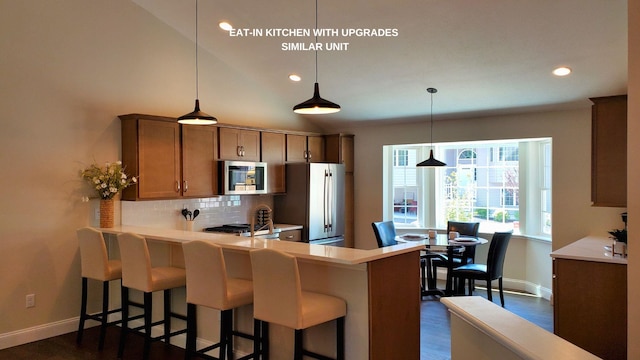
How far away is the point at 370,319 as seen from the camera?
3.08m

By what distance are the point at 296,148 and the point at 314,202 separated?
87cm

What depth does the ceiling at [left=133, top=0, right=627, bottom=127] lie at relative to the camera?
158 inches

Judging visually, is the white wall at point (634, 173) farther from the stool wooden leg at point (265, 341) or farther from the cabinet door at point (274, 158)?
the cabinet door at point (274, 158)

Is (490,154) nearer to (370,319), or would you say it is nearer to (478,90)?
(478,90)

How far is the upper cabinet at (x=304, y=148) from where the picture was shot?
6.75 m

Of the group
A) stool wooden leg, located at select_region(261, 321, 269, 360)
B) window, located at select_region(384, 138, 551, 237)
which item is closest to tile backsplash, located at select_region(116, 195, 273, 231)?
window, located at select_region(384, 138, 551, 237)

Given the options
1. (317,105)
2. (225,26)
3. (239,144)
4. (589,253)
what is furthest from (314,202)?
(589,253)

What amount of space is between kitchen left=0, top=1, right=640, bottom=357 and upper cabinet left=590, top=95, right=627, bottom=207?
138cm

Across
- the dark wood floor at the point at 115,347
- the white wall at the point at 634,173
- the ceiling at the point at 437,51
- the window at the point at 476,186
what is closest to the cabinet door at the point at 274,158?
the ceiling at the point at 437,51

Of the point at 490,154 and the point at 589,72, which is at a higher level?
the point at 589,72

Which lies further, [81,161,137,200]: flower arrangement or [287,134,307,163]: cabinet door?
[287,134,307,163]: cabinet door

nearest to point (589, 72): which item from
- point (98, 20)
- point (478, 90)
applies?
point (478, 90)

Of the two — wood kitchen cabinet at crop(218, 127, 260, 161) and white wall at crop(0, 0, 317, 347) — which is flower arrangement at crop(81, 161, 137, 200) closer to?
white wall at crop(0, 0, 317, 347)

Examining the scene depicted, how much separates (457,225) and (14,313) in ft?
17.7
